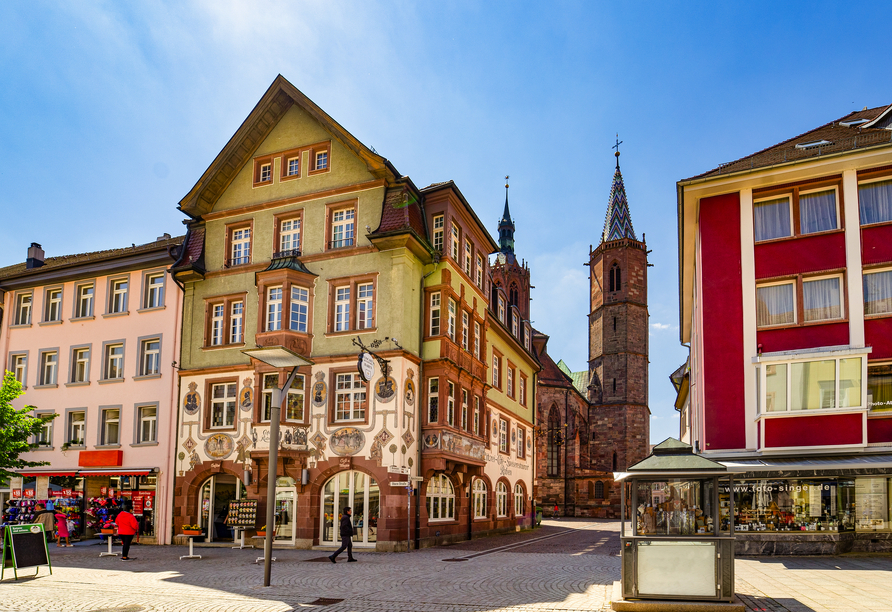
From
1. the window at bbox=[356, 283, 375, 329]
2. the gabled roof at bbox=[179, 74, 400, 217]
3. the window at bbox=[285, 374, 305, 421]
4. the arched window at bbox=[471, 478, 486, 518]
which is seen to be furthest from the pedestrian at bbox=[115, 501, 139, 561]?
the arched window at bbox=[471, 478, 486, 518]

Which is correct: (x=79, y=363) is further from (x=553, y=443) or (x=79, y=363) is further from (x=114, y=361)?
(x=553, y=443)

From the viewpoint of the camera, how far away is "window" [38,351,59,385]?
3133 centimetres

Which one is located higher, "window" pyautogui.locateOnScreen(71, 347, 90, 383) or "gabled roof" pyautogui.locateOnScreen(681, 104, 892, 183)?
"gabled roof" pyautogui.locateOnScreen(681, 104, 892, 183)

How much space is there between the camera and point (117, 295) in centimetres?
3077

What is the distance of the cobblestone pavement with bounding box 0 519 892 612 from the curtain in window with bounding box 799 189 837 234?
890cm

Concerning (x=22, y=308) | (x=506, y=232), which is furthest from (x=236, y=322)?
(x=506, y=232)

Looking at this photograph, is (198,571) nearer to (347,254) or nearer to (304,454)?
(304,454)

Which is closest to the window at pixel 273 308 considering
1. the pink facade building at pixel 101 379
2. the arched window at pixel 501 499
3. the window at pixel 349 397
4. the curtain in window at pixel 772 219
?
the window at pixel 349 397

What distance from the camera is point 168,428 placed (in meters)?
27.9

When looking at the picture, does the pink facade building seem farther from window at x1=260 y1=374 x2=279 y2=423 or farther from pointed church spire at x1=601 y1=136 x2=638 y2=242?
pointed church spire at x1=601 y1=136 x2=638 y2=242

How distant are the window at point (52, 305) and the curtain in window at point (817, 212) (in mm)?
27673

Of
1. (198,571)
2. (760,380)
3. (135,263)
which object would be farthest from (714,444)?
(135,263)

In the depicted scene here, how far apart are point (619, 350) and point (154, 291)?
2022 inches

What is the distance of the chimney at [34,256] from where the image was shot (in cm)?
3538
